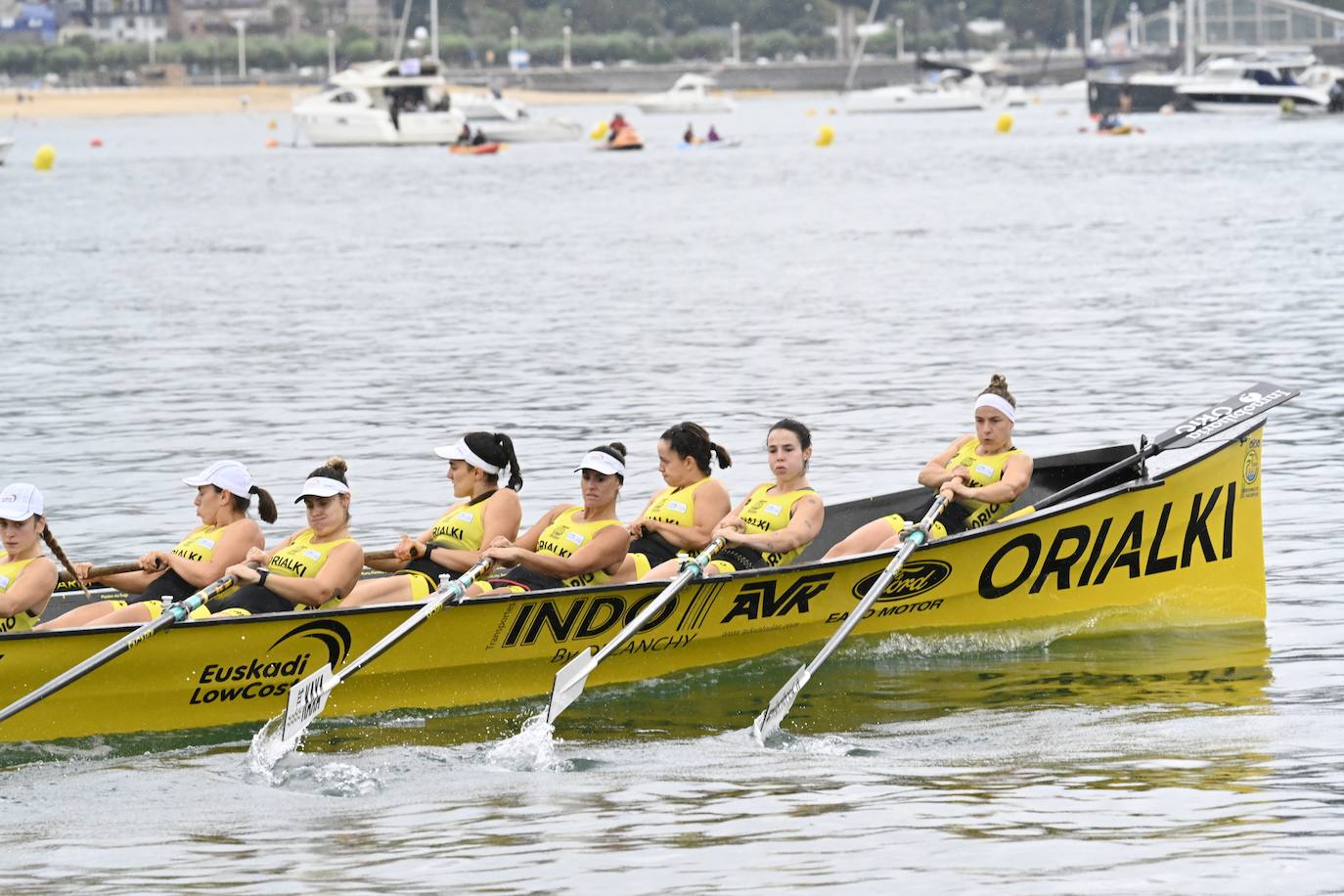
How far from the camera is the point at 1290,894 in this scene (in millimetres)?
8922

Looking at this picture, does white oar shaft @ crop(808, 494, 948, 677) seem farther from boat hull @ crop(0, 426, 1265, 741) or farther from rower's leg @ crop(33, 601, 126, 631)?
rower's leg @ crop(33, 601, 126, 631)

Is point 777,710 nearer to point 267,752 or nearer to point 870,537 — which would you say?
point 870,537

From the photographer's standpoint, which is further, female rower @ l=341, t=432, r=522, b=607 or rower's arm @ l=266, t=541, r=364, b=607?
female rower @ l=341, t=432, r=522, b=607

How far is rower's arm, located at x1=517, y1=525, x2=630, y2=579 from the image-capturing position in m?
12.7

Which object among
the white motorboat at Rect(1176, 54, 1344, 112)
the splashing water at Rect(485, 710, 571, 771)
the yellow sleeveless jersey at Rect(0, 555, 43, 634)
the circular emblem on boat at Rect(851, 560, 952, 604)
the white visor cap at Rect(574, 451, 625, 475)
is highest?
the white motorboat at Rect(1176, 54, 1344, 112)

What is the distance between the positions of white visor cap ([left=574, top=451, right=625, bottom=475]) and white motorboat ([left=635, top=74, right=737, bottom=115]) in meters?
117

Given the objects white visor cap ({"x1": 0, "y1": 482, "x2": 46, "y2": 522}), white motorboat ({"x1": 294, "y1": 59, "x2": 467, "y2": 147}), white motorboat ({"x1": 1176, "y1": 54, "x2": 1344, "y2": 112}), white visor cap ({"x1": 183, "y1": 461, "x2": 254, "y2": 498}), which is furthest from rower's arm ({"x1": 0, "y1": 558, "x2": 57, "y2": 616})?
white motorboat ({"x1": 1176, "y1": 54, "x2": 1344, "y2": 112})

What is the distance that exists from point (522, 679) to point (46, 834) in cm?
308

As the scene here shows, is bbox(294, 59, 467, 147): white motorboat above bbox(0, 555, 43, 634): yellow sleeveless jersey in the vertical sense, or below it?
above

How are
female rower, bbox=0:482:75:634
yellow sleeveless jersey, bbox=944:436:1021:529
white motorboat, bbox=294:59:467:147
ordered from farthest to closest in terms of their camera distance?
white motorboat, bbox=294:59:467:147 → yellow sleeveless jersey, bbox=944:436:1021:529 → female rower, bbox=0:482:75:634

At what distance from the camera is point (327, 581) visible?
12023mm

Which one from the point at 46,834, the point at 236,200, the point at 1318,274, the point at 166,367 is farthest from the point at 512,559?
the point at 236,200

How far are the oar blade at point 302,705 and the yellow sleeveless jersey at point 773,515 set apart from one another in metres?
2.98

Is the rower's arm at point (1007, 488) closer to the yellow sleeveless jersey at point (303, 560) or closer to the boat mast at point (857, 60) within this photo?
the yellow sleeveless jersey at point (303, 560)
